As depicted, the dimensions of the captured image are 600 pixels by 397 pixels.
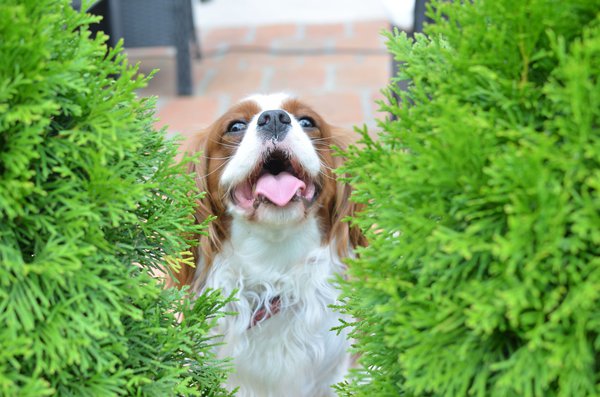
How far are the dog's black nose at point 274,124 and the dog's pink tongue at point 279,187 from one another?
133mm

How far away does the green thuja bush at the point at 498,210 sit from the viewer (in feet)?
3.47

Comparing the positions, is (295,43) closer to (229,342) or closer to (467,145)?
(229,342)

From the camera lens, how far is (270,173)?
2.31 meters

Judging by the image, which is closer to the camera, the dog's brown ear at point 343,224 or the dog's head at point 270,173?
the dog's head at point 270,173

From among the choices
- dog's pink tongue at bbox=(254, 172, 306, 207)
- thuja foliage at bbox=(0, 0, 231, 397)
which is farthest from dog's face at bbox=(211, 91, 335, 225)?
thuja foliage at bbox=(0, 0, 231, 397)

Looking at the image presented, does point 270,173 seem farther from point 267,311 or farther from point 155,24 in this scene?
point 155,24

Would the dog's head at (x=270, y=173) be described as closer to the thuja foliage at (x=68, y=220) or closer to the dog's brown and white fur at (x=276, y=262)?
the dog's brown and white fur at (x=276, y=262)

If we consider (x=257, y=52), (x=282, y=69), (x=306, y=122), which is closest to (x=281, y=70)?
(x=282, y=69)

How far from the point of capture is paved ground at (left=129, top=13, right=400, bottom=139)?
5074 millimetres

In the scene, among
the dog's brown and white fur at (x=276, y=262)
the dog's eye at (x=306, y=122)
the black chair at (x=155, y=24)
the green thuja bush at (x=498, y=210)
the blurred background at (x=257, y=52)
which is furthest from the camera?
the black chair at (x=155, y=24)

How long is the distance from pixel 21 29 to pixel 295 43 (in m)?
5.62

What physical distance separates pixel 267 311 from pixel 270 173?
1.40 feet

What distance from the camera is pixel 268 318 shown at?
236 centimetres

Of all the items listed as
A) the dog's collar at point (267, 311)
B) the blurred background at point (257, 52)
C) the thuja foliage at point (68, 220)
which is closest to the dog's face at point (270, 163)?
the dog's collar at point (267, 311)
